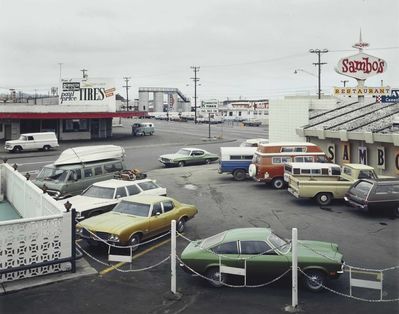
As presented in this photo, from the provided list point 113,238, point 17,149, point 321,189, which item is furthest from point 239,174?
point 17,149

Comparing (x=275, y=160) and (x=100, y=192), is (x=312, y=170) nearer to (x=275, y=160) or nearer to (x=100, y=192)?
(x=275, y=160)

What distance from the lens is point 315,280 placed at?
11570 mm

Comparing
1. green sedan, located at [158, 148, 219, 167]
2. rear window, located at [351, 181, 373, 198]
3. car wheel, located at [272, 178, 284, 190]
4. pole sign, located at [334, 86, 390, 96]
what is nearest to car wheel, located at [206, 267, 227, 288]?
rear window, located at [351, 181, 373, 198]

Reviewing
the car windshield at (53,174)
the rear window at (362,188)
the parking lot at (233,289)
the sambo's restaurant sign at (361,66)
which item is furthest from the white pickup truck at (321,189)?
the sambo's restaurant sign at (361,66)

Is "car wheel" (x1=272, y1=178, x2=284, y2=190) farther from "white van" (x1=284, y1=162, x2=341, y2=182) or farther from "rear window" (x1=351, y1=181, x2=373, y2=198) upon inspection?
"rear window" (x1=351, y1=181, x2=373, y2=198)

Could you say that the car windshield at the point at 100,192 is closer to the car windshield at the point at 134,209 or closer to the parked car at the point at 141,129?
the car windshield at the point at 134,209

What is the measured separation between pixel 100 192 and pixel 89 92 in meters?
44.8

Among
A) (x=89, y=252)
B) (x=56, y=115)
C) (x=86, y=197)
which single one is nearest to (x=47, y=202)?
(x=89, y=252)

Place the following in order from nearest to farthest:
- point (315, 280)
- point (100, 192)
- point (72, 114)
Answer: point (315, 280) < point (100, 192) < point (72, 114)

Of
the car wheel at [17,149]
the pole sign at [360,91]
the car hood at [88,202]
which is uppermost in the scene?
the pole sign at [360,91]

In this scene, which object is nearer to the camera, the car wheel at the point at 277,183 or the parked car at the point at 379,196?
the parked car at the point at 379,196

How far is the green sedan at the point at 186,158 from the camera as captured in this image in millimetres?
35656

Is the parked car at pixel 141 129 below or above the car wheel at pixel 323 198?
above

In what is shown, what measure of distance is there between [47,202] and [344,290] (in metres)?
8.86
